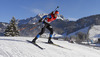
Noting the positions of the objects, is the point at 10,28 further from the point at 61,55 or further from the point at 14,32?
the point at 61,55

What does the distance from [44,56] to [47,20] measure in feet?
10.8

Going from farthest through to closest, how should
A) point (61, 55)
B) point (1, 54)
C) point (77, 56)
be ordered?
point (77, 56)
point (61, 55)
point (1, 54)

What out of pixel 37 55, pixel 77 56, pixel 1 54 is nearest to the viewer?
pixel 1 54

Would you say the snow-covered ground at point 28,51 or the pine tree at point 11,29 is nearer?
the snow-covered ground at point 28,51

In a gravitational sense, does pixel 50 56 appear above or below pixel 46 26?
below

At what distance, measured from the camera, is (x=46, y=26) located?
8664mm

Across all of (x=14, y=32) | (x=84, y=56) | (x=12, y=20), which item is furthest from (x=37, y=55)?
(x=12, y=20)

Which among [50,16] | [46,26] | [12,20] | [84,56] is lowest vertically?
[84,56]

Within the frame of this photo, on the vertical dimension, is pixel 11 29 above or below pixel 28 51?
above

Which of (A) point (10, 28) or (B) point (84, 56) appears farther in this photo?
(A) point (10, 28)

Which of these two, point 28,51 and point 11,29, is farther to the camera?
point 11,29

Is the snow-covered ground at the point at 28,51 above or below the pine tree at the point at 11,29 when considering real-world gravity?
below

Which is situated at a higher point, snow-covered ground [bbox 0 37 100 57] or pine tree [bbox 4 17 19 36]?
pine tree [bbox 4 17 19 36]

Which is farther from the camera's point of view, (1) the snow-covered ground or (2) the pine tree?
(2) the pine tree
